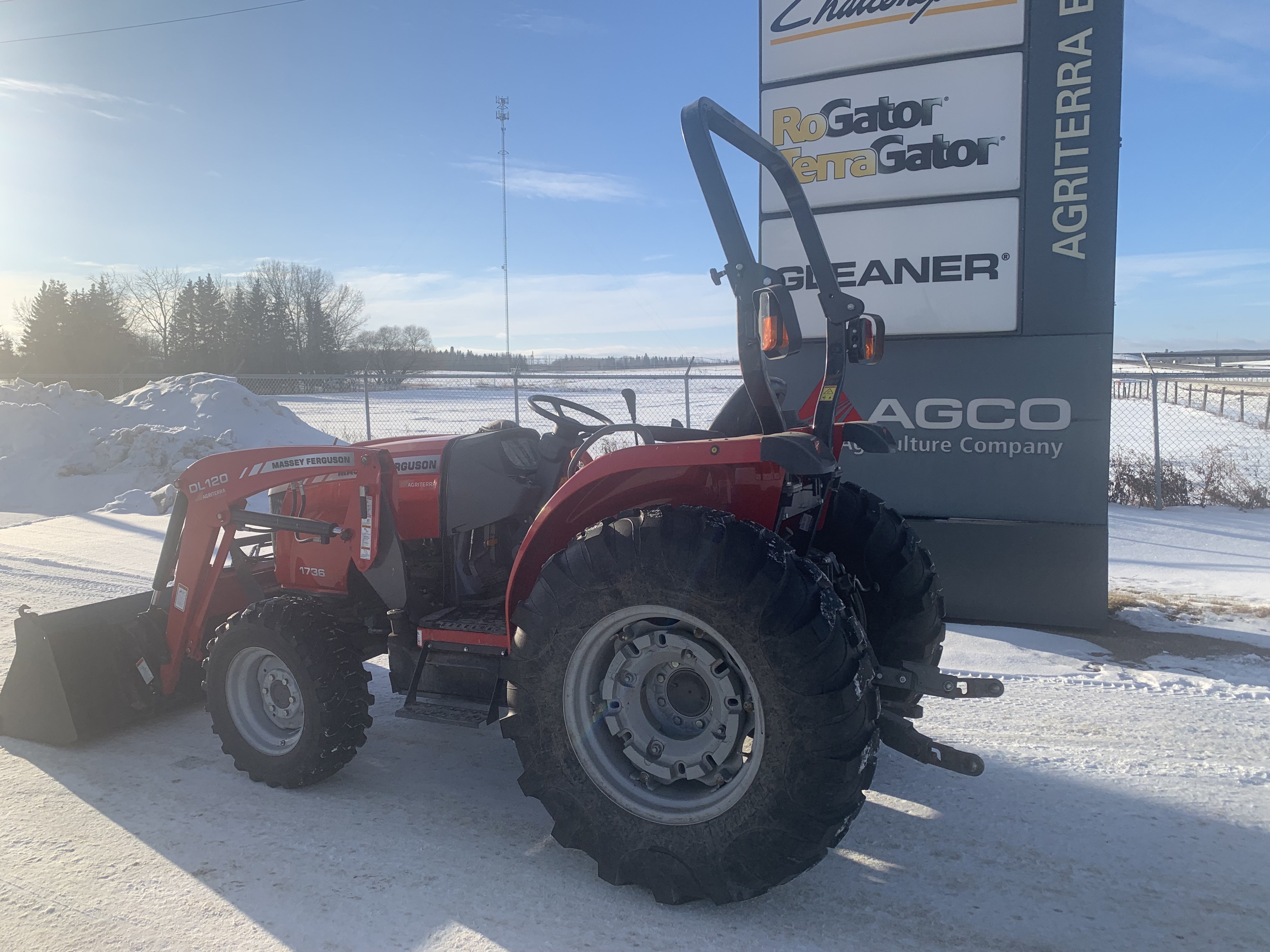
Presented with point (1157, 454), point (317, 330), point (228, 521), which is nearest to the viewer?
point (228, 521)

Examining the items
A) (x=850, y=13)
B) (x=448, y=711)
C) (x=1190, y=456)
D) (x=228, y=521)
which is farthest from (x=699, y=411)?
(x=448, y=711)

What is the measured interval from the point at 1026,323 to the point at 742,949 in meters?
4.54

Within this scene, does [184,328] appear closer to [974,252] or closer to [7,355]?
[7,355]

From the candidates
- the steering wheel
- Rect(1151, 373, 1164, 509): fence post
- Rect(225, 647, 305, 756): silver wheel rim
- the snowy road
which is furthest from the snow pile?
Rect(1151, 373, 1164, 509): fence post

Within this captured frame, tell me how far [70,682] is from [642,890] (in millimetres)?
2881

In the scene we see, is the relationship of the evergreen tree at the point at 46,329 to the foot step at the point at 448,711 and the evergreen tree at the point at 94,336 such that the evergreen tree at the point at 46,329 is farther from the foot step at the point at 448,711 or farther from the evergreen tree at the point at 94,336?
the foot step at the point at 448,711

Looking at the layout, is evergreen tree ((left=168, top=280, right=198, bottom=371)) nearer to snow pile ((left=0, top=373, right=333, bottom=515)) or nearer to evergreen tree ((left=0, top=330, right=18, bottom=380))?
evergreen tree ((left=0, top=330, right=18, bottom=380))

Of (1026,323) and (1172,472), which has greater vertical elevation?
(1026,323)

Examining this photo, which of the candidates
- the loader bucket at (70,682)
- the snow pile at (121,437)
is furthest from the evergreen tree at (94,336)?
the loader bucket at (70,682)

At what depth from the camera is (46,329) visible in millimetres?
37594

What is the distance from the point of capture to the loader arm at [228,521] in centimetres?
365

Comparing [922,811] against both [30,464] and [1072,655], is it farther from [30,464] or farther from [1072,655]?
[30,464]

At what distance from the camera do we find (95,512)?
31.7 ft

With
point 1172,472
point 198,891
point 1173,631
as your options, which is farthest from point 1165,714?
point 1172,472
